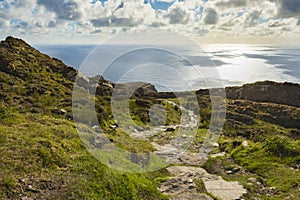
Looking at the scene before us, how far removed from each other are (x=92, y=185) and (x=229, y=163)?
14.2 metres

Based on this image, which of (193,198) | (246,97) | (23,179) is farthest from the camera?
(246,97)

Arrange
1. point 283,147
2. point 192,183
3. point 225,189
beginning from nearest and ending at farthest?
point 225,189 → point 192,183 → point 283,147

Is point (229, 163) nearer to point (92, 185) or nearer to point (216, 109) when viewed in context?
point (92, 185)

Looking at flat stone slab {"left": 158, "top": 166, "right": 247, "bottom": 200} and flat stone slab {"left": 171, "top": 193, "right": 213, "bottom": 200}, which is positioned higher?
flat stone slab {"left": 171, "top": 193, "right": 213, "bottom": 200}

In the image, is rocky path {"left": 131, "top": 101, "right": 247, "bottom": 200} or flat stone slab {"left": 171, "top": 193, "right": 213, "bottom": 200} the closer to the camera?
flat stone slab {"left": 171, "top": 193, "right": 213, "bottom": 200}

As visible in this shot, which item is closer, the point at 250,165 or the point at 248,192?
the point at 248,192

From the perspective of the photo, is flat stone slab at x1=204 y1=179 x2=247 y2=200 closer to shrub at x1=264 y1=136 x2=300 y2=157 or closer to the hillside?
the hillside

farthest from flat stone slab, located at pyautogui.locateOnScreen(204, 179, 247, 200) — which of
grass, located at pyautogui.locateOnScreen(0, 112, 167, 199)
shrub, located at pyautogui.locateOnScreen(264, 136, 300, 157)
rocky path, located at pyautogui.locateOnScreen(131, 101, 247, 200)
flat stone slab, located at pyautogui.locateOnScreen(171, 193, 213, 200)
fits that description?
shrub, located at pyautogui.locateOnScreen(264, 136, 300, 157)

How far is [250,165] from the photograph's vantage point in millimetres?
22703

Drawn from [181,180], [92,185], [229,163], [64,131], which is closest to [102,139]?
[64,131]

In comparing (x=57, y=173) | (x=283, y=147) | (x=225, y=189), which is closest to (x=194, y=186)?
(x=225, y=189)

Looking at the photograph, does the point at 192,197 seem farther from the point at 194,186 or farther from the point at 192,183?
the point at 192,183

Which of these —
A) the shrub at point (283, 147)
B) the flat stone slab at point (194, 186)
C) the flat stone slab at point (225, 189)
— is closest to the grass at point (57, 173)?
the flat stone slab at point (194, 186)

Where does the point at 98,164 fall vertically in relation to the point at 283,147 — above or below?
above
